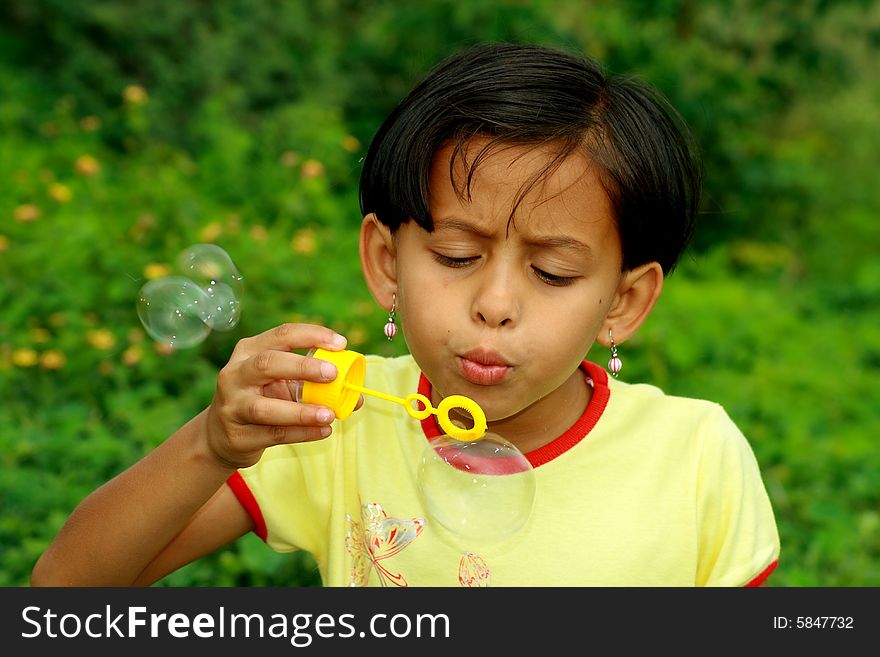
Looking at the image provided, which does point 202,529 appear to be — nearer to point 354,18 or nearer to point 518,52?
point 518,52

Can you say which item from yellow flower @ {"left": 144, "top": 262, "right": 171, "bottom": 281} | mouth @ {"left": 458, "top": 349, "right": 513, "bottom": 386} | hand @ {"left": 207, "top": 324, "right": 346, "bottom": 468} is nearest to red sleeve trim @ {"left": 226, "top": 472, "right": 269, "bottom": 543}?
hand @ {"left": 207, "top": 324, "right": 346, "bottom": 468}

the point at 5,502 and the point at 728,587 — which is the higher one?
the point at 5,502

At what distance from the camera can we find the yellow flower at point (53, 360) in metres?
3.43

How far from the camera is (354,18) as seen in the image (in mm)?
6422

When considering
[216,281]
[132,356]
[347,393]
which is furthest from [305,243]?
[347,393]

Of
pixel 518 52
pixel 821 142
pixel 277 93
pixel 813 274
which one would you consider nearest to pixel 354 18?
pixel 277 93

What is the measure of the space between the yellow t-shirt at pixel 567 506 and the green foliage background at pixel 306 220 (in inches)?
34.7

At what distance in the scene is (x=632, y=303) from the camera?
189cm

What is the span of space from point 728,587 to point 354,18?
5162mm

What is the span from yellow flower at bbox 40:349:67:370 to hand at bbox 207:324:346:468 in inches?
76.6

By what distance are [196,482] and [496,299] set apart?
54cm

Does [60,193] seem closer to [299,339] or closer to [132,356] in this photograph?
[132,356]

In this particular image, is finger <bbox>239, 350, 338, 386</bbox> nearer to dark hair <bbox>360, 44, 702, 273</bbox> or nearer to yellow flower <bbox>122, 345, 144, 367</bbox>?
dark hair <bbox>360, 44, 702, 273</bbox>

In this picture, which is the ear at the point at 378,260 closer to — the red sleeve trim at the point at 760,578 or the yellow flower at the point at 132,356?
the red sleeve trim at the point at 760,578
